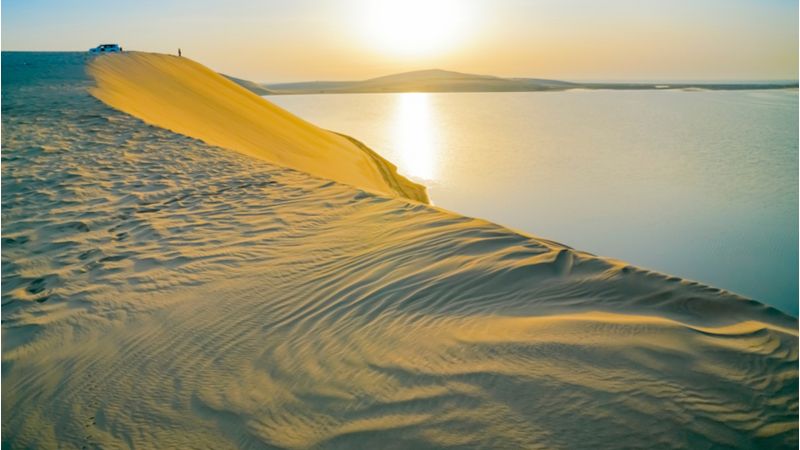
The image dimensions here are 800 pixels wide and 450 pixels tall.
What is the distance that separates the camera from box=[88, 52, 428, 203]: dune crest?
32.1 ft

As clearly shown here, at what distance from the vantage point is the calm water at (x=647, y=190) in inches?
317

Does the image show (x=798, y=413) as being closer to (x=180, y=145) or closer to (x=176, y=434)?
(x=176, y=434)

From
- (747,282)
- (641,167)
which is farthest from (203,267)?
(641,167)

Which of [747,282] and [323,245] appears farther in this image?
[747,282]

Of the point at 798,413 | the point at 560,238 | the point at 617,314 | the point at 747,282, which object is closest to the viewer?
the point at 798,413

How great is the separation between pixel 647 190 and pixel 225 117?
11.1 metres

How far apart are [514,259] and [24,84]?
11896 mm

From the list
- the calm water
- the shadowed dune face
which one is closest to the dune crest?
the calm water

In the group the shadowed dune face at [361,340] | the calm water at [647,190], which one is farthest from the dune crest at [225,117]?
the shadowed dune face at [361,340]

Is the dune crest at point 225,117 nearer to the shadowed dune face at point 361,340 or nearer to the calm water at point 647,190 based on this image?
the calm water at point 647,190

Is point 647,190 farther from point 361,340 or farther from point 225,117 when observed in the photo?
point 361,340

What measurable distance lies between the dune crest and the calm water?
2371mm

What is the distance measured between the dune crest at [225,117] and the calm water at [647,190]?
2.37 m

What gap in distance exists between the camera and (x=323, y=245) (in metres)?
4.01
